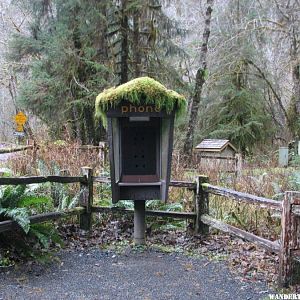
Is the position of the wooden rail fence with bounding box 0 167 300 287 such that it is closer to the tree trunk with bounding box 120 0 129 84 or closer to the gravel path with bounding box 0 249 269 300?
the gravel path with bounding box 0 249 269 300

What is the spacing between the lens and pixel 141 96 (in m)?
5.30

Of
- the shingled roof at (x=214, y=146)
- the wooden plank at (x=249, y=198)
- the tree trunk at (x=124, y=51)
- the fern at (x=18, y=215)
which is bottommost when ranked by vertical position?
the fern at (x=18, y=215)

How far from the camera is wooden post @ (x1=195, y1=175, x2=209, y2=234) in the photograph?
6.29m

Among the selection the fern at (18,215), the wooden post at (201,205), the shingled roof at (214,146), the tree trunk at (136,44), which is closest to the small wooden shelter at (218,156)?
the shingled roof at (214,146)

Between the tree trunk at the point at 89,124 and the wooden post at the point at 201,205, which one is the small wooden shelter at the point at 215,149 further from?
the wooden post at the point at 201,205

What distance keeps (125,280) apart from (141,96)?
7.71 feet

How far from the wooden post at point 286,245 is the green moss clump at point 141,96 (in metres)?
2.00

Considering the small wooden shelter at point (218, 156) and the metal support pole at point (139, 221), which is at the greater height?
the small wooden shelter at point (218, 156)

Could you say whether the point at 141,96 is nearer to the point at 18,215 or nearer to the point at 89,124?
the point at 18,215

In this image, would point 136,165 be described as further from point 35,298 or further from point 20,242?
point 35,298

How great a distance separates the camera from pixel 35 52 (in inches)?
612

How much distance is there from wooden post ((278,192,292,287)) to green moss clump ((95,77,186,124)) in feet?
6.56

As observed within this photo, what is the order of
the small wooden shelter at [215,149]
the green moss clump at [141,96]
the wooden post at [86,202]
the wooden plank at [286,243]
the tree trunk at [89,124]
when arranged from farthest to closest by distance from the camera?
1. the tree trunk at [89,124]
2. the small wooden shelter at [215,149]
3. the wooden post at [86,202]
4. the green moss clump at [141,96]
5. the wooden plank at [286,243]

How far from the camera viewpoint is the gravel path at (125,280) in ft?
13.4
